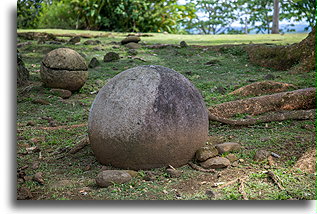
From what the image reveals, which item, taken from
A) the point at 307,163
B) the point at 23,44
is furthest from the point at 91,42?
the point at 307,163

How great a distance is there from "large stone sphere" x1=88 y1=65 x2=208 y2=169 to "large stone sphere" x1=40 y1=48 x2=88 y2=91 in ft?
14.7

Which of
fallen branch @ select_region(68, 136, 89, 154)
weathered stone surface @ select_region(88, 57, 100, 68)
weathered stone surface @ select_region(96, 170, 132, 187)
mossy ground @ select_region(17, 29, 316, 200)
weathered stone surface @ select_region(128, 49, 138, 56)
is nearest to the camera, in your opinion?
mossy ground @ select_region(17, 29, 316, 200)

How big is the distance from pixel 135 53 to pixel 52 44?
3225 millimetres

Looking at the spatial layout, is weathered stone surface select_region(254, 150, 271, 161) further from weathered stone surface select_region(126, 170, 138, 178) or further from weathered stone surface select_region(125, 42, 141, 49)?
weathered stone surface select_region(125, 42, 141, 49)

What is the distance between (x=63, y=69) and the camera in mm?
8469

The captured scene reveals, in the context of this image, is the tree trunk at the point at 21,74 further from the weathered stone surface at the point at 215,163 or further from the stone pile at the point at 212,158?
the weathered stone surface at the point at 215,163

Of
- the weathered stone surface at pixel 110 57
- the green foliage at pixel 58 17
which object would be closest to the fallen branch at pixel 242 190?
the weathered stone surface at pixel 110 57

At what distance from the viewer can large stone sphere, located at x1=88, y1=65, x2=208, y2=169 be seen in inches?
154

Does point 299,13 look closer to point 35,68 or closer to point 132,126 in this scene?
point 35,68

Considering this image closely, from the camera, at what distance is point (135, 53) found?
478 inches

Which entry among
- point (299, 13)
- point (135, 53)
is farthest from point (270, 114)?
point (299, 13)

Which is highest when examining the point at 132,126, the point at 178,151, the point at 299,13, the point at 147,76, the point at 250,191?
the point at 299,13

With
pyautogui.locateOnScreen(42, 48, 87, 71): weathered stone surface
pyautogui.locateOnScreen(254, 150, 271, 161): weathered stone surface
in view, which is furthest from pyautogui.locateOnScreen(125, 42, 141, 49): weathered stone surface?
pyautogui.locateOnScreen(254, 150, 271, 161): weathered stone surface

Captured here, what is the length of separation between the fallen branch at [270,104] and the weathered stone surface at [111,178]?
100 inches
